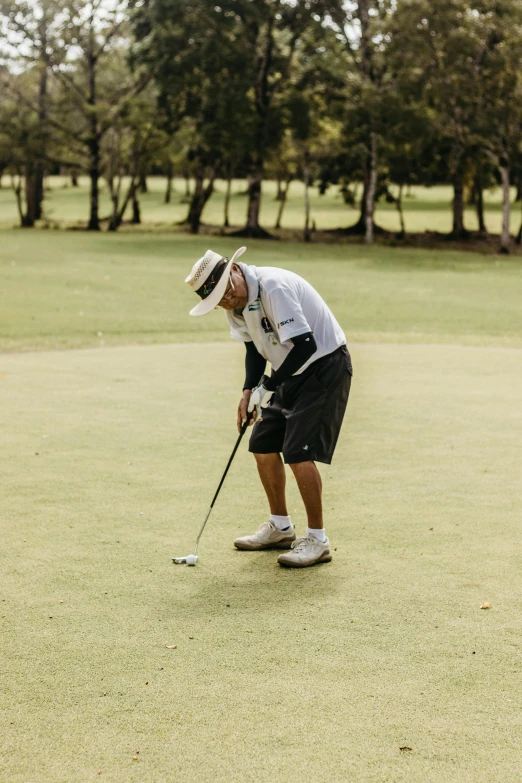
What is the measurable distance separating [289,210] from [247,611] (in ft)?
202

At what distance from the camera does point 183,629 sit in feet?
16.3

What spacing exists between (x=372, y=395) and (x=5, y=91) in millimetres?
50530

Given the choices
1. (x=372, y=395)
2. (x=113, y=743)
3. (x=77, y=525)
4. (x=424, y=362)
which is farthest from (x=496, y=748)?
(x=424, y=362)

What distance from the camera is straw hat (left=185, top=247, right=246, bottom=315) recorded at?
5.45 m

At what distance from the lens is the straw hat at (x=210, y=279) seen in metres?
5.45

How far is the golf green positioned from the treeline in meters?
31.8

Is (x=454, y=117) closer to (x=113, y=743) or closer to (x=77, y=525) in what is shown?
(x=77, y=525)

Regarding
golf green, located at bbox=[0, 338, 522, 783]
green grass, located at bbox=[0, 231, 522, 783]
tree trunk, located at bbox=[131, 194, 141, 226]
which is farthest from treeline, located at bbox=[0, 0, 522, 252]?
golf green, located at bbox=[0, 338, 522, 783]

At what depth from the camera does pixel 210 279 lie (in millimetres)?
5539

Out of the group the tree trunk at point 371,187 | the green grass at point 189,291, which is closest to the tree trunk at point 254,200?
the green grass at point 189,291

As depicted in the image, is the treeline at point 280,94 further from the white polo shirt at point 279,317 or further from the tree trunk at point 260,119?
the white polo shirt at point 279,317

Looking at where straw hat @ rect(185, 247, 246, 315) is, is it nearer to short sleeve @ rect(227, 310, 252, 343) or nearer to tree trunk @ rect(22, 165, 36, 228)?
short sleeve @ rect(227, 310, 252, 343)

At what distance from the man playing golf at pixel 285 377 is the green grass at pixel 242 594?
0.38 m

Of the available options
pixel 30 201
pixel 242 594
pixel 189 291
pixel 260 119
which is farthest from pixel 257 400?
pixel 30 201
